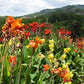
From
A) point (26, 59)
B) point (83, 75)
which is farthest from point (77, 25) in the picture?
point (26, 59)

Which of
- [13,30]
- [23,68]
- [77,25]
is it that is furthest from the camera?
[77,25]

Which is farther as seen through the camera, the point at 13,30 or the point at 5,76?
the point at 5,76

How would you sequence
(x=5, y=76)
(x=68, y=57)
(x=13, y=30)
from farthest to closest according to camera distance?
(x=68, y=57) < (x=5, y=76) < (x=13, y=30)

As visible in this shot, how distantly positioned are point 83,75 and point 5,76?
3.16 metres

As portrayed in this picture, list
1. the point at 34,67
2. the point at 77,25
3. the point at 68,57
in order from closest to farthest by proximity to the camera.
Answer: the point at 34,67 → the point at 68,57 → the point at 77,25

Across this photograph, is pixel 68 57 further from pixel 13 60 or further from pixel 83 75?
pixel 13 60

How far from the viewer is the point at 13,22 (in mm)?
1192

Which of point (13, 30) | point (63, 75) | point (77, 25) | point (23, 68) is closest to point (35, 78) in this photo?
point (23, 68)

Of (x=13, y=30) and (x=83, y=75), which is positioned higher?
(x=13, y=30)

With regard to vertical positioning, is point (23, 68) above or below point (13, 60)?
below

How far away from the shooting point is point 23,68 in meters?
1.90

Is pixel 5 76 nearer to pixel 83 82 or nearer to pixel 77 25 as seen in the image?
pixel 83 82

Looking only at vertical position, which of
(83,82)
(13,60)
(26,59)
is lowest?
(83,82)

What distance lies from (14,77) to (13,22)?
0.76 meters
